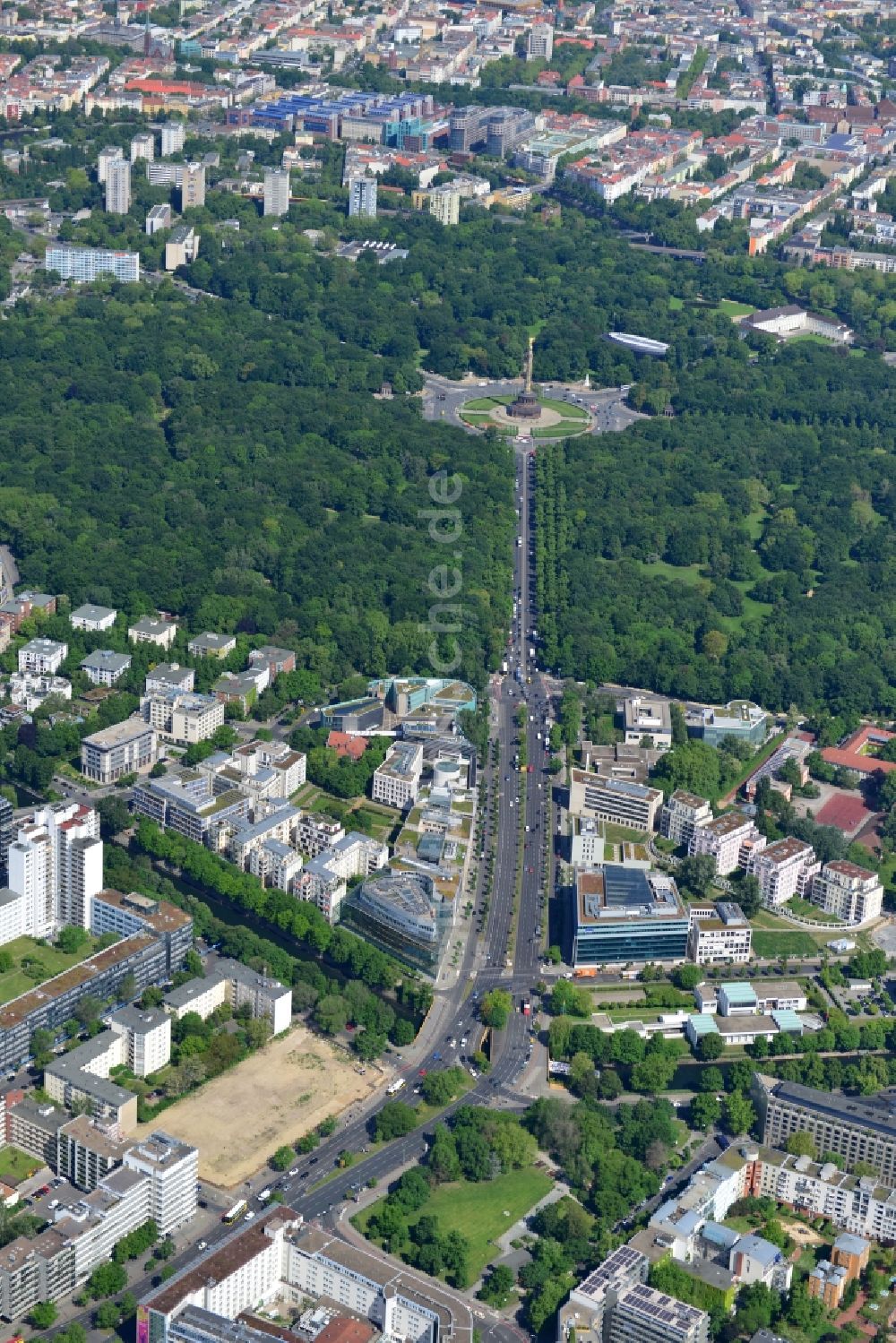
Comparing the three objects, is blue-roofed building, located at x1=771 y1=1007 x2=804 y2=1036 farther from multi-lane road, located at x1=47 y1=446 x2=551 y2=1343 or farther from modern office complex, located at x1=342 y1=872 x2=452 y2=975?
modern office complex, located at x1=342 y1=872 x2=452 y2=975

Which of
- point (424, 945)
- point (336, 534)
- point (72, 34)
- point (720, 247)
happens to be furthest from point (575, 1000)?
point (72, 34)

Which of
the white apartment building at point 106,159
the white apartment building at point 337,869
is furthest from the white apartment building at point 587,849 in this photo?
the white apartment building at point 106,159

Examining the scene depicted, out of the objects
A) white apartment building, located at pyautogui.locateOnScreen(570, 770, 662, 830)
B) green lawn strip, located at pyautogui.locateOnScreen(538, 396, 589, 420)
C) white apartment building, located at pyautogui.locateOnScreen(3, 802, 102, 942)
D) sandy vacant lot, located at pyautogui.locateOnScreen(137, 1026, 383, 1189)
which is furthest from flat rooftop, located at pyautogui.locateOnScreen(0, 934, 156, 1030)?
green lawn strip, located at pyautogui.locateOnScreen(538, 396, 589, 420)

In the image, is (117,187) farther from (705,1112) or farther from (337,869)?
(705,1112)

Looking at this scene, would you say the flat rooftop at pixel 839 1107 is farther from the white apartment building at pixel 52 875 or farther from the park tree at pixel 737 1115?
the white apartment building at pixel 52 875

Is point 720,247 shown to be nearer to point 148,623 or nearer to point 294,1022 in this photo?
point 148,623

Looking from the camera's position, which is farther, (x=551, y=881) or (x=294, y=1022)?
(x=551, y=881)
